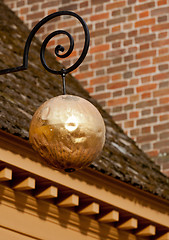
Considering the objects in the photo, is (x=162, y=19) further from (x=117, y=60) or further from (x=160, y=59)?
(x=117, y=60)

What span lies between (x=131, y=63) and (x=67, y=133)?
730 centimetres

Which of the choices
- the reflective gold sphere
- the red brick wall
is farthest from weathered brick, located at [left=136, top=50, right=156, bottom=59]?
the reflective gold sphere

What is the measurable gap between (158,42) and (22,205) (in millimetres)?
4401

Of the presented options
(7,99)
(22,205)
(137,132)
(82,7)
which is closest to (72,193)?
(22,205)

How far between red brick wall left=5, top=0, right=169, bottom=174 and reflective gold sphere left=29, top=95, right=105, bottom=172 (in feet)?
21.1

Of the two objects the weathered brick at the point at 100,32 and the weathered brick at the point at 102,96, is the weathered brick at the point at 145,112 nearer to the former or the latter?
the weathered brick at the point at 102,96

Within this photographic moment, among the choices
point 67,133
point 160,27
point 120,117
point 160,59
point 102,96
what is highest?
point 160,27

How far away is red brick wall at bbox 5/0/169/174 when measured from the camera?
12203 millimetres

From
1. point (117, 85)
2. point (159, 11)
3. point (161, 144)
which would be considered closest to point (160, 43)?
point (159, 11)

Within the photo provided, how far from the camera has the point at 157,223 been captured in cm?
1034

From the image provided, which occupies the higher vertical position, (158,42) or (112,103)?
(158,42)

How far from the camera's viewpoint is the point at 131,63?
1267 cm

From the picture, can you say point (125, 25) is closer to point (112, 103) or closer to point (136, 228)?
point (112, 103)

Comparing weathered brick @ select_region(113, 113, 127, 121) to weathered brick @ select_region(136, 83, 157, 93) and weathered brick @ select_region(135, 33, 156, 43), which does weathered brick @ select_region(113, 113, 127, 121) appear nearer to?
weathered brick @ select_region(136, 83, 157, 93)
